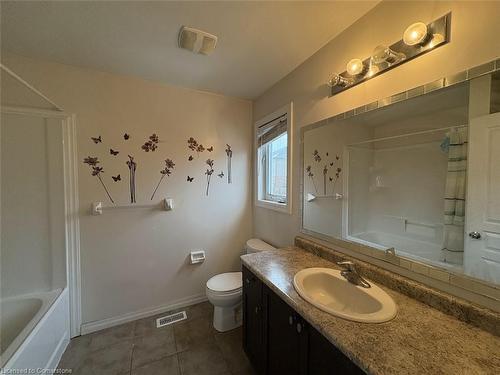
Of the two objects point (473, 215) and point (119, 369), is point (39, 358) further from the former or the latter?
point (473, 215)

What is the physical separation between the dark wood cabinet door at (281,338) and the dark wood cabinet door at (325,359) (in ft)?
0.29

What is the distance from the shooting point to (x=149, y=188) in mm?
2016

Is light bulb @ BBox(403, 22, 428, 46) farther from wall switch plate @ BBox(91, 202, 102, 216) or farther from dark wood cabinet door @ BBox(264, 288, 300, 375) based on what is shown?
wall switch plate @ BBox(91, 202, 102, 216)

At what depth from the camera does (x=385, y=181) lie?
3.98 ft

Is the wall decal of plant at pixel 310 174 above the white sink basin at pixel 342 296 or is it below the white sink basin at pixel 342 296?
above

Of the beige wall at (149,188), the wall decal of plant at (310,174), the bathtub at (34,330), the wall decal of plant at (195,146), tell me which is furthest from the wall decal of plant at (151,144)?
the wall decal of plant at (310,174)

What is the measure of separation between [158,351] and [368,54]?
260 cm

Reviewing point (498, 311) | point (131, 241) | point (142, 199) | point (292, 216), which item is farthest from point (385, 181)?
point (131, 241)

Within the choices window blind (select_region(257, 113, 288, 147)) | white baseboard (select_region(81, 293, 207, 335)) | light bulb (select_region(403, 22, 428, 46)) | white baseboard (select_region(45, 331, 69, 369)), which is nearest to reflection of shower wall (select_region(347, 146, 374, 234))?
light bulb (select_region(403, 22, 428, 46))

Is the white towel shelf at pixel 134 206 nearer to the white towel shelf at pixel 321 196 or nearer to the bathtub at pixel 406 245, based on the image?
the white towel shelf at pixel 321 196

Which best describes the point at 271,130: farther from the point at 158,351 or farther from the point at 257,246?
the point at 158,351

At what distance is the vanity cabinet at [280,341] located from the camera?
32.1 inches

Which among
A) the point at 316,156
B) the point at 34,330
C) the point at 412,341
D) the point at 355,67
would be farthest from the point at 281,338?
the point at 355,67

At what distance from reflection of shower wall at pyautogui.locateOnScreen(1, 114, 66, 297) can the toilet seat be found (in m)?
1.25
